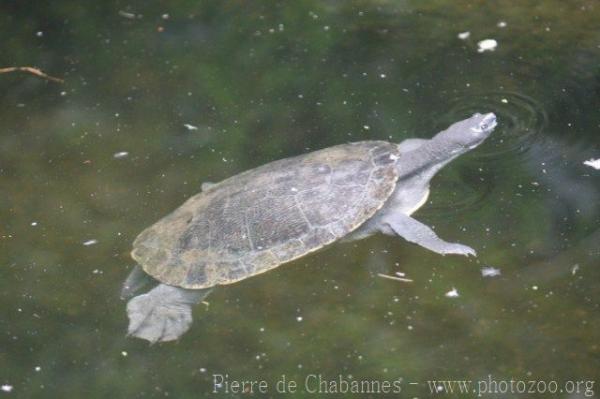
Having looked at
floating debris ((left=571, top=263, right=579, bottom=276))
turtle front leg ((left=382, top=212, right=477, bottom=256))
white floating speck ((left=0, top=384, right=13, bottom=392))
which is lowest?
white floating speck ((left=0, top=384, right=13, bottom=392))

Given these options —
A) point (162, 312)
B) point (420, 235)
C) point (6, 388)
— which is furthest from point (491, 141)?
point (6, 388)

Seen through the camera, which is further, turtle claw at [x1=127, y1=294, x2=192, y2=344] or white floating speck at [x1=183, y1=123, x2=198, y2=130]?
white floating speck at [x1=183, y1=123, x2=198, y2=130]

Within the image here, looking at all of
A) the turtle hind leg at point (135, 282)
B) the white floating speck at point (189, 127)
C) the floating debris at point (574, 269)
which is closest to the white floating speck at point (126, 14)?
the white floating speck at point (189, 127)

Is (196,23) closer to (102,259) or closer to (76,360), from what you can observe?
(102,259)

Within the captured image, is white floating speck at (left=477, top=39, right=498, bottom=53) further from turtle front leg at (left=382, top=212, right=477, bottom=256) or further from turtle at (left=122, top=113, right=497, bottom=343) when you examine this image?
turtle front leg at (left=382, top=212, right=477, bottom=256)

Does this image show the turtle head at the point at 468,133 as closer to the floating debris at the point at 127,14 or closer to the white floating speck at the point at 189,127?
the white floating speck at the point at 189,127

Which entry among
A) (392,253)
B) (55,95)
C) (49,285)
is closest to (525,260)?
(392,253)

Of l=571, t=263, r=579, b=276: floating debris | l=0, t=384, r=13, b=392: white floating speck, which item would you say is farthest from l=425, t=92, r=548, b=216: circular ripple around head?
l=0, t=384, r=13, b=392: white floating speck
